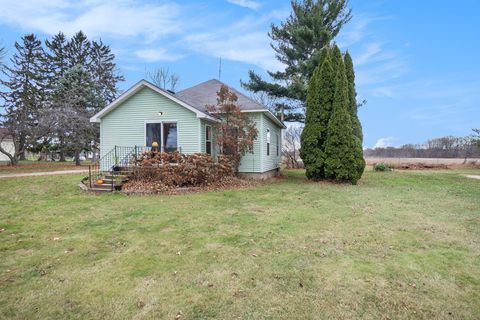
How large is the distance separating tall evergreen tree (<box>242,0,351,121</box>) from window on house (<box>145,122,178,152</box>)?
10509mm

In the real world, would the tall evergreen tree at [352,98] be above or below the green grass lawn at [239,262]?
above

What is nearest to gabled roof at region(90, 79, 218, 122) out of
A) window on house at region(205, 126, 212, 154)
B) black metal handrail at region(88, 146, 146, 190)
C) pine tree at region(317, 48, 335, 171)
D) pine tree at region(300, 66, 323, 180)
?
window on house at region(205, 126, 212, 154)

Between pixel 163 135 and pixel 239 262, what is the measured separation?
377 inches

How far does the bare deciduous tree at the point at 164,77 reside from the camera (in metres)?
35.3

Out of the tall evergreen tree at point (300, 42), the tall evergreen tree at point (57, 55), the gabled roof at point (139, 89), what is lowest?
the gabled roof at point (139, 89)

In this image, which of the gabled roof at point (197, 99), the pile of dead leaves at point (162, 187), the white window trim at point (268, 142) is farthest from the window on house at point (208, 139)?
the white window trim at point (268, 142)

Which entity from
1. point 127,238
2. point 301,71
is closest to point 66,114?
point 301,71

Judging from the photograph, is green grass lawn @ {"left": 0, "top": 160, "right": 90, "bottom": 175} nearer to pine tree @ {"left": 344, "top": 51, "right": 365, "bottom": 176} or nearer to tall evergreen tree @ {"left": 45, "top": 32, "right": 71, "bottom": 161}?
tall evergreen tree @ {"left": 45, "top": 32, "right": 71, "bottom": 161}

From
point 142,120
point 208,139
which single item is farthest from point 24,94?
point 208,139

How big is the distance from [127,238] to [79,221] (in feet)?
6.05

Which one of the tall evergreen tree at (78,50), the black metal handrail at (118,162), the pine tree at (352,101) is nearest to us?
the black metal handrail at (118,162)

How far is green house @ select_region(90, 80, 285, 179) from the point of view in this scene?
12016 millimetres

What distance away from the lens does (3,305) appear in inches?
109

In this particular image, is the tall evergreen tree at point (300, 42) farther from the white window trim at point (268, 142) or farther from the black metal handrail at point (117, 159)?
the black metal handrail at point (117, 159)
